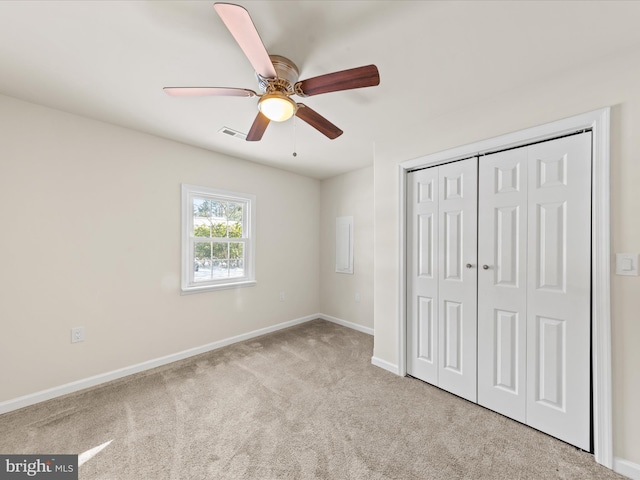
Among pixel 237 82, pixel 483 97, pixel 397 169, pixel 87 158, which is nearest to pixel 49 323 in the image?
pixel 87 158

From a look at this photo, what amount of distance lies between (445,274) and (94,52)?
9.92 ft

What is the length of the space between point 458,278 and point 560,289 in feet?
2.18

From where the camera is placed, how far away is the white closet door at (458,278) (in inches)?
86.8

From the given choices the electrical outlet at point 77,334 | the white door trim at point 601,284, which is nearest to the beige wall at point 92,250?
the electrical outlet at point 77,334

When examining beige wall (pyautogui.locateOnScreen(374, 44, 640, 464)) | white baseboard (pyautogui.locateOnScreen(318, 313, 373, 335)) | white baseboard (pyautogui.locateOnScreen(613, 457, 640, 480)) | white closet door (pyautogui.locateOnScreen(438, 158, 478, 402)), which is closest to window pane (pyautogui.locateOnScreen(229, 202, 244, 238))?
white baseboard (pyautogui.locateOnScreen(318, 313, 373, 335))

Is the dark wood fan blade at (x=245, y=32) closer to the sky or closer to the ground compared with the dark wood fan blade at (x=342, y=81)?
closer to the sky

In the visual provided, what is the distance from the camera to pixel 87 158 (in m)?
2.45

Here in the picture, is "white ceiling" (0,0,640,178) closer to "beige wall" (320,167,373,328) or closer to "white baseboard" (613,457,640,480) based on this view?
"beige wall" (320,167,373,328)

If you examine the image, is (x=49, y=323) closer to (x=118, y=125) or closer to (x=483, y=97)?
(x=118, y=125)

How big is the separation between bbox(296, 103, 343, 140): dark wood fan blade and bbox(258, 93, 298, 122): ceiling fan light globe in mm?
91

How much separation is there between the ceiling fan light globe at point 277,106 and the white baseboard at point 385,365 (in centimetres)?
252

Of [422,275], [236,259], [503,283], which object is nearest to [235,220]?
[236,259]

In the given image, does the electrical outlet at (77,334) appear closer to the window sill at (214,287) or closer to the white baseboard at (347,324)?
the window sill at (214,287)

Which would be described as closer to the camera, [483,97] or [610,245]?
[610,245]
